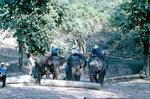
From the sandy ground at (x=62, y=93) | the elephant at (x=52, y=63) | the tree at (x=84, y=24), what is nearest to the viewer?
the sandy ground at (x=62, y=93)

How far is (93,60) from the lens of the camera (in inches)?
496

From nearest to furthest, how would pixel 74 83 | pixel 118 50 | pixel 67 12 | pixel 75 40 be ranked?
pixel 74 83 → pixel 67 12 → pixel 75 40 → pixel 118 50

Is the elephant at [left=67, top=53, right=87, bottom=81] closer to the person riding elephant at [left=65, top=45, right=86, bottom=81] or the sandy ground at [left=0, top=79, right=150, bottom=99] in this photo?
the person riding elephant at [left=65, top=45, right=86, bottom=81]

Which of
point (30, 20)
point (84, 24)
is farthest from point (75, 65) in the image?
point (84, 24)

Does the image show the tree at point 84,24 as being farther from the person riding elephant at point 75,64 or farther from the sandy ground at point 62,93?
the sandy ground at point 62,93

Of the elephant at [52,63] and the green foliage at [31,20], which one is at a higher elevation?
the green foliage at [31,20]

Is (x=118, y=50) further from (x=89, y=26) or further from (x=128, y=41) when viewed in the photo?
(x=89, y=26)

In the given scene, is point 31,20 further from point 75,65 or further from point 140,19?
point 140,19

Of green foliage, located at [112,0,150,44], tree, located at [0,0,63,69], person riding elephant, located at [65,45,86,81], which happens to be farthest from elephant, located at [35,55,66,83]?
green foliage, located at [112,0,150,44]

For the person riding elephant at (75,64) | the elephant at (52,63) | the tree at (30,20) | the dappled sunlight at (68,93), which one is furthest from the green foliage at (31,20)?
the dappled sunlight at (68,93)

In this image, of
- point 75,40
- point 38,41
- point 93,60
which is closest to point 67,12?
point 38,41

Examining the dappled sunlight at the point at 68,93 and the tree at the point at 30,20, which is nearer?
the dappled sunlight at the point at 68,93

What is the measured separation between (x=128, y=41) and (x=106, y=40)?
21.3 ft

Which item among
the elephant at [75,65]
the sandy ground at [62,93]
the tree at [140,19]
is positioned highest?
the tree at [140,19]
